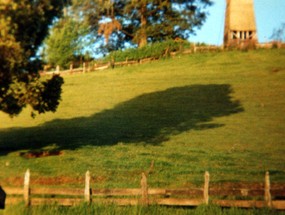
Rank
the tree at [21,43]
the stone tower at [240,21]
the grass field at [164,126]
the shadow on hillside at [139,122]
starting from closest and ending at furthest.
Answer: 1. the tree at [21,43]
2. the grass field at [164,126]
3. the shadow on hillside at [139,122]
4. the stone tower at [240,21]

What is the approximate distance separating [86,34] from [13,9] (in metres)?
67.5

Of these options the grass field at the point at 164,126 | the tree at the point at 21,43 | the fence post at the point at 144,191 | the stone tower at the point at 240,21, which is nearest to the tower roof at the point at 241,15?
the stone tower at the point at 240,21

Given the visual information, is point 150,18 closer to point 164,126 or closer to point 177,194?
point 164,126

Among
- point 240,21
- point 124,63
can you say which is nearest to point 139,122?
point 124,63

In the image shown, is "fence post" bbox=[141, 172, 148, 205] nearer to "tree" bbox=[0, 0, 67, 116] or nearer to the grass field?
the grass field

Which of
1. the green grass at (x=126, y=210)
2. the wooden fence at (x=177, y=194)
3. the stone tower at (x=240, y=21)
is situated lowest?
the green grass at (x=126, y=210)

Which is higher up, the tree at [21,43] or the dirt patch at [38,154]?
the tree at [21,43]

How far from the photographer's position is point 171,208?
57.7 ft

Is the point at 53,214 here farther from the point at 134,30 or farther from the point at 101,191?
the point at 134,30

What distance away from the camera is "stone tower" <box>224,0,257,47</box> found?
276 feet

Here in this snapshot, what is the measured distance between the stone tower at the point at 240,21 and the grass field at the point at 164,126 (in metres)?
14.8

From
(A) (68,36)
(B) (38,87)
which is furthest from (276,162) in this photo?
(A) (68,36)

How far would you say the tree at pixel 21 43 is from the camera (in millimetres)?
17328

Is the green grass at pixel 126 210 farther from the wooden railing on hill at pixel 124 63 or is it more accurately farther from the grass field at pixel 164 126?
the wooden railing on hill at pixel 124 63
